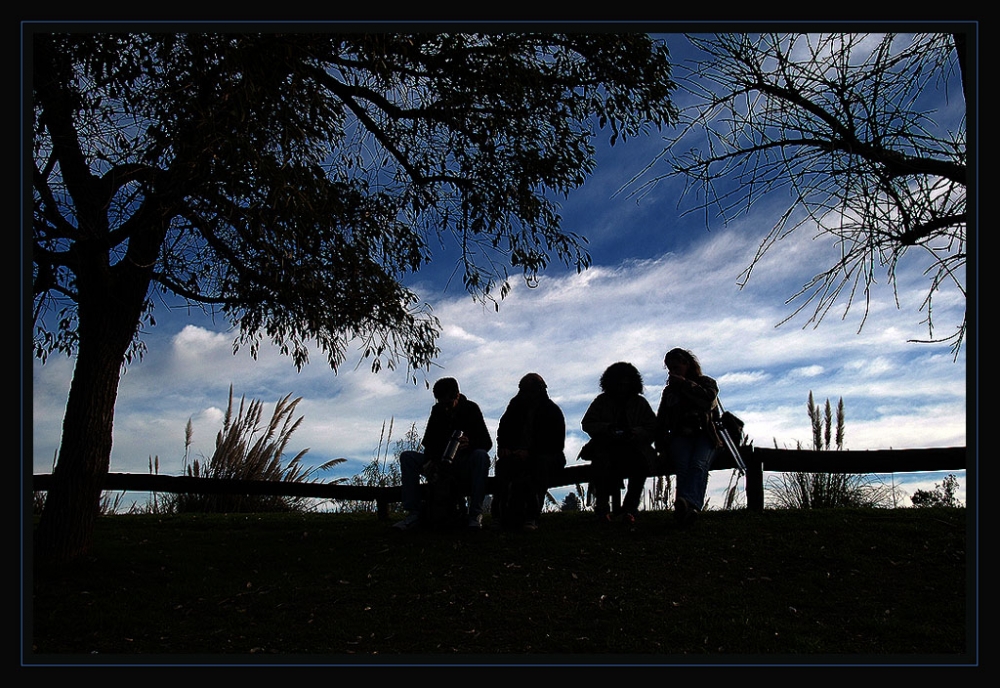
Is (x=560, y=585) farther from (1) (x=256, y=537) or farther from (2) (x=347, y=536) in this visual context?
(1) (x=256, y=537)

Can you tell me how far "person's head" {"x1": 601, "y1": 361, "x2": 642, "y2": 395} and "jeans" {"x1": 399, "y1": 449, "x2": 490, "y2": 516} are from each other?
1495 millimetres

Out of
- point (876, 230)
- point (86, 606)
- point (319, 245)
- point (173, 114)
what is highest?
point (173, 114)

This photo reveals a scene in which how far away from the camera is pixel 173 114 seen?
206 inches

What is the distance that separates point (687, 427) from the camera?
7.36 meters

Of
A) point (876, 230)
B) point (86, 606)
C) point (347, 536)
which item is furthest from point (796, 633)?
point (86, 606)

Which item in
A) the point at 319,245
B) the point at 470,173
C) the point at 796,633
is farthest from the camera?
the point at 470,173

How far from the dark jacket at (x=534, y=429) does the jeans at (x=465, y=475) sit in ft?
0.94

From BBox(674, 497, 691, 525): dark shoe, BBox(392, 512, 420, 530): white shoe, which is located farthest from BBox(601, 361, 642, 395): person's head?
BBox(392, 512, 420, 530): white shoe

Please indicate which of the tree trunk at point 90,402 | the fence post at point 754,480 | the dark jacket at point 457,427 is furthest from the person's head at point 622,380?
the tree trunk at point 90,402

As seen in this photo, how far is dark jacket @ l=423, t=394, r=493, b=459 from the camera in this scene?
26.7 ft

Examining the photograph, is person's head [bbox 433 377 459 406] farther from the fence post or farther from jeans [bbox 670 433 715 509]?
the fence post

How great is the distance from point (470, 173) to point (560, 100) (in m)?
1.16

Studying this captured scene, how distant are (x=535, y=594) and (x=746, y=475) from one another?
11.5 ft
